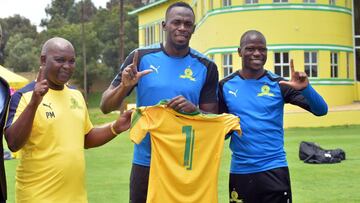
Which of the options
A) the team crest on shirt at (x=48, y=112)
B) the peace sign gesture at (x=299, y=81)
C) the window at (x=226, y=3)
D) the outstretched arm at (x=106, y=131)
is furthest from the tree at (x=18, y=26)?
the team crest on shirt at (x=48, y=112)

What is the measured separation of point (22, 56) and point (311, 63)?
49.1 m

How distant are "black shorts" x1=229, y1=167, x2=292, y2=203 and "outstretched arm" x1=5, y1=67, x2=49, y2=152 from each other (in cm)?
198

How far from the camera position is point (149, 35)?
162ft

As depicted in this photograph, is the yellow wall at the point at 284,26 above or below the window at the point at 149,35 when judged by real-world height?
below

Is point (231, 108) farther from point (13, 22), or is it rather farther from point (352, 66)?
point (13, 22)

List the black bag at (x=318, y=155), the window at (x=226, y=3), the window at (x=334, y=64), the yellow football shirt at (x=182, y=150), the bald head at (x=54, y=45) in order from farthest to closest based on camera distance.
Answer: the window at (x=334, y=64), the window at (x=226, y=3), the black bag at (x=318, y=155), the yellow football shirt at (x=182, y=150), the bald head at (x=54, y=45)

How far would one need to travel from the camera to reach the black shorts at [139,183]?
5.19m

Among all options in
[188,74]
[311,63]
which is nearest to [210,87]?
[188,74]

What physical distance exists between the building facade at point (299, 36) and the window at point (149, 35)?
14.3 meters

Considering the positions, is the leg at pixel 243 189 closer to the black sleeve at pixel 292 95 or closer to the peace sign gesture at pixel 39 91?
the black sleeve at pixel 292 95

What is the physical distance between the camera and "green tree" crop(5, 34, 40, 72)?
72562 mm

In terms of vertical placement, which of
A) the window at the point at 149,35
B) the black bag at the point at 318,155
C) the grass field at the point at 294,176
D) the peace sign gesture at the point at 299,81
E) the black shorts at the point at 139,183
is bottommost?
the grass field at the point at 294,176

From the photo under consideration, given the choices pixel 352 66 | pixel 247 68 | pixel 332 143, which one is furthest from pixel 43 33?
pixel 247 68

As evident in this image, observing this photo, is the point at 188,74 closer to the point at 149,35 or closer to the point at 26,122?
the point at 26,122
